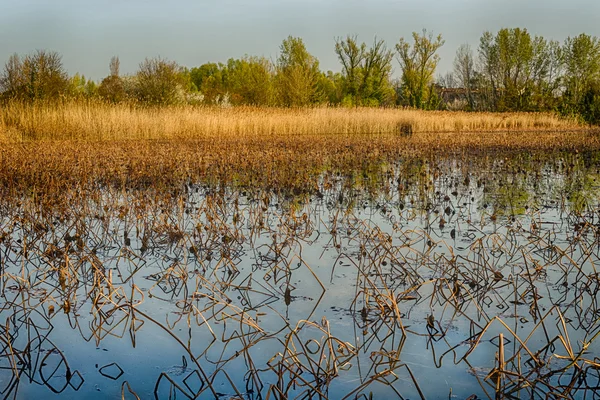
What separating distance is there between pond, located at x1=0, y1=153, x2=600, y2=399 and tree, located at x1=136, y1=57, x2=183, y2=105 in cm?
2153

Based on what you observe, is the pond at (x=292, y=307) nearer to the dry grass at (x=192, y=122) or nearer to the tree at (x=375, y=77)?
the dry grass at (x=192, y=122)

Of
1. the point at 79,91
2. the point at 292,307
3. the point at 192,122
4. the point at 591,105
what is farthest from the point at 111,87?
the point at 292,307

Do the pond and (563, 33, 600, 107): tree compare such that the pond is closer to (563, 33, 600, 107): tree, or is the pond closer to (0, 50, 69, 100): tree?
(0, 50, 69, 100): tree

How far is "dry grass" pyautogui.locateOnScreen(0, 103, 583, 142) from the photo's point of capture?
1875 centimetres

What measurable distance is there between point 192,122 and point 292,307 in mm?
18600

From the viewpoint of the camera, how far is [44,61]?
2412 cm

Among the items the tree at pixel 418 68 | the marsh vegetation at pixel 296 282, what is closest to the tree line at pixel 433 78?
the tree at pixel 418 68

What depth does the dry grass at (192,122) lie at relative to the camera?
18.8m

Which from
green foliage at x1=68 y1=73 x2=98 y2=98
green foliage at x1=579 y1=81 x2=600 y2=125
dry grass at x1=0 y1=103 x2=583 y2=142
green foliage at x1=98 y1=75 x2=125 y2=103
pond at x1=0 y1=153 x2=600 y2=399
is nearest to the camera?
pond at x1=0 y1=153 x2=600 y2=399

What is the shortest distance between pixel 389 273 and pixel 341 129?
21.5 metres

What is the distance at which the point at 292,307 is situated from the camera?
3527mm

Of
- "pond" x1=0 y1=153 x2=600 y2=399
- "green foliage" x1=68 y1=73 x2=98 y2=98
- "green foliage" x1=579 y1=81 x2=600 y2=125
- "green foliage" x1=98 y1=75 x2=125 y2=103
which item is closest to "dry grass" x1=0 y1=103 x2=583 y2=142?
"green foliage" x1=68 y1=73 x2=98 y2=98

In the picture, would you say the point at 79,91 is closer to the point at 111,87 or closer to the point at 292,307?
the point at 111,87

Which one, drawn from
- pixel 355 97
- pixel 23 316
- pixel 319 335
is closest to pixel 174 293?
pixel 23 316
